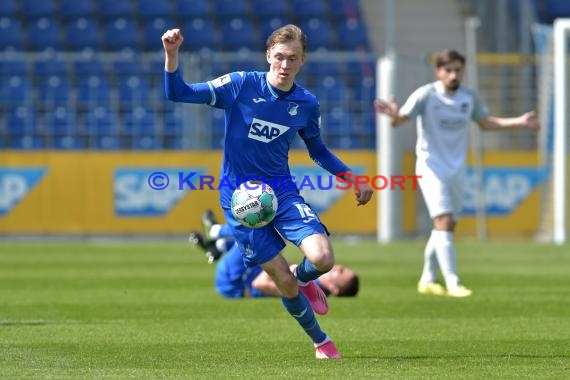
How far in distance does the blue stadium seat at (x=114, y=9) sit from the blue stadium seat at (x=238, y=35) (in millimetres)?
2054

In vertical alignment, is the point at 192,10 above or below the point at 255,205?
above

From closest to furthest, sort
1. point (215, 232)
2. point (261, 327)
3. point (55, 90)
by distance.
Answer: point (261, 327)
point (215, 232)
point (55, 90)

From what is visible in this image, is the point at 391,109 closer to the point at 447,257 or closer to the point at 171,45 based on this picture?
the point at 447,257

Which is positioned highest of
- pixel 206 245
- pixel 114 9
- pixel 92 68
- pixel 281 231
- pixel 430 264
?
pixel 114 9

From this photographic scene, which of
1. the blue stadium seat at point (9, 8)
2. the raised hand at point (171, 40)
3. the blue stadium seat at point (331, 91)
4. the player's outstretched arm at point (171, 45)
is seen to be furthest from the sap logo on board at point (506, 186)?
the raised hand at point (171, 40)

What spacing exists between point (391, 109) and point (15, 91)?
1223 centimetres

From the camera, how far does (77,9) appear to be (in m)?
26.1

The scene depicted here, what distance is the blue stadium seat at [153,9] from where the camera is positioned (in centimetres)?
2597

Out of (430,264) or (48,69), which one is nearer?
(430,264)

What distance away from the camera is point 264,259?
24.8ft

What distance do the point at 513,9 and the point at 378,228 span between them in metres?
6.92

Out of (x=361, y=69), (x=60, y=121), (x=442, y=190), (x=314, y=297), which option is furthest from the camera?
(x=361, y=69)

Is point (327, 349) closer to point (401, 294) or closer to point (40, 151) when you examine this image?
point (401, 294)

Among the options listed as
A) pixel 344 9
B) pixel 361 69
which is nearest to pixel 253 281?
pixel 361 69
